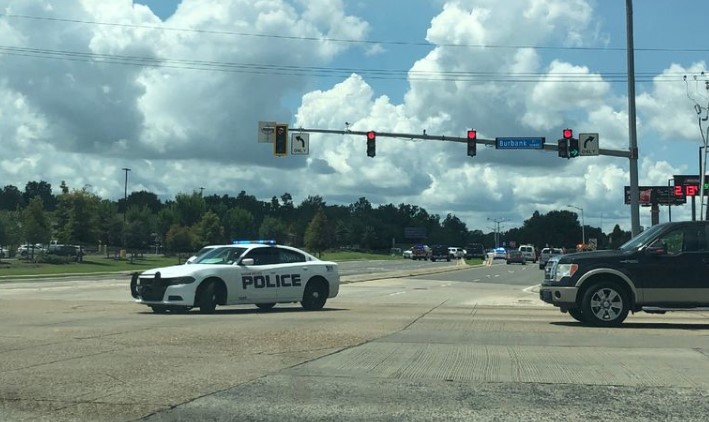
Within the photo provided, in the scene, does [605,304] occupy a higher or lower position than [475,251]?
lower

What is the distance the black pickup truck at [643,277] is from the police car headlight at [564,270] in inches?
0.7

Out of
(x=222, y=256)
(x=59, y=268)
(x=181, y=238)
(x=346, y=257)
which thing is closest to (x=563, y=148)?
(x=222, y=256)

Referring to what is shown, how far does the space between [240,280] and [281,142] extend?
1400 centimetres

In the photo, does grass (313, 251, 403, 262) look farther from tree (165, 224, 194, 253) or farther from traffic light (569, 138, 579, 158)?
traffic light (569, 138, 579, 158)

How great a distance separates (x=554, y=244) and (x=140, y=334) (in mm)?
185711

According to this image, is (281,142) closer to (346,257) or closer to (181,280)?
(181,280)

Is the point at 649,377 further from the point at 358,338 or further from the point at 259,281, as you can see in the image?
the point at 259,281

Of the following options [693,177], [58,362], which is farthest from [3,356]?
[693,177]

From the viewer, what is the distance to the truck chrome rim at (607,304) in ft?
46.0

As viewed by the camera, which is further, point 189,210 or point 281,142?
point 189,210

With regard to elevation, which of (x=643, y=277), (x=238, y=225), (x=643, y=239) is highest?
(x=238, y=225)

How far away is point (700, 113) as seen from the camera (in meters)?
47.9

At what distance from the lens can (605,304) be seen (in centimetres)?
1407

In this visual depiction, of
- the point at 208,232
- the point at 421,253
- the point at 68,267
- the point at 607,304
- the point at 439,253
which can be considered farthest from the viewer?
the point at 421,253
